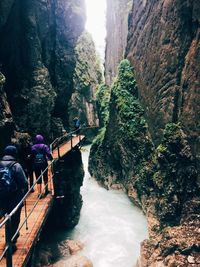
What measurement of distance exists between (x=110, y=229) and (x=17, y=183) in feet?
47.7

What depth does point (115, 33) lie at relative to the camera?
106 ft

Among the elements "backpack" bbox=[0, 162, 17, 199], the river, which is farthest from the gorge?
"backpack" bbox=[0, 162, 17, 199]

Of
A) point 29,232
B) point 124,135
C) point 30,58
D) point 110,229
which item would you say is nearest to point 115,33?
point 124,135

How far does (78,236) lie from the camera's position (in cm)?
1931

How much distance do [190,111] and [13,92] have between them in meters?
8.57

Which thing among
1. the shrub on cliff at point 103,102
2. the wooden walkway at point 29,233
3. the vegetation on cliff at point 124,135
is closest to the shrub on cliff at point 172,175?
the vegetation on cliff at point 124,135

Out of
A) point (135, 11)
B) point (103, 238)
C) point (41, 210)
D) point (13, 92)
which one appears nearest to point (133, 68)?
point (135, 11)

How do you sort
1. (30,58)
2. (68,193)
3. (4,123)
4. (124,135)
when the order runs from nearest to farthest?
(4,123)
(30,58)
(68,193)
(124,135)

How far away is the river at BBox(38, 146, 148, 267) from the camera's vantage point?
56.5 feet

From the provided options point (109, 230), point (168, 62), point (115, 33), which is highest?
point (115, 33)

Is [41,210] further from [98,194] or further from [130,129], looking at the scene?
[98,194]

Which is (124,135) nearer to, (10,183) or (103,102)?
(103,102)

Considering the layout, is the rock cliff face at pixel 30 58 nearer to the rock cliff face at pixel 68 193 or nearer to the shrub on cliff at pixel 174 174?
the rock cliff face at pixel 68 193

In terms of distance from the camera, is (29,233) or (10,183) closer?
(10,183)
